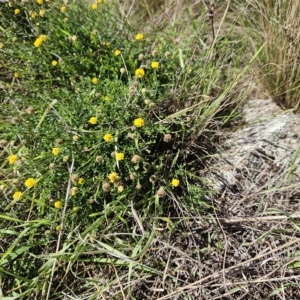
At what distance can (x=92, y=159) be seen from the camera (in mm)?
1490

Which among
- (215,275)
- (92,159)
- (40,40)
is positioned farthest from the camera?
(40,40)

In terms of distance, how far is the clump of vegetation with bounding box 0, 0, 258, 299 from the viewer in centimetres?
145

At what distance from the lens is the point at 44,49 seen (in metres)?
1.79

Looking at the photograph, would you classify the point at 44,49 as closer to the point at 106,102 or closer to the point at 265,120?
the point at 106,102

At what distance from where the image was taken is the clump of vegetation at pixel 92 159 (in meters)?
1.45

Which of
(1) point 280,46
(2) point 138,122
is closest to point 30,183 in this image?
(2) point 138,122

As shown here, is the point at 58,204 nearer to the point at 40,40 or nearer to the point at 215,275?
the point at 215,275

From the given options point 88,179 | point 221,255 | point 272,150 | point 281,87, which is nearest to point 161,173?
point 88,179

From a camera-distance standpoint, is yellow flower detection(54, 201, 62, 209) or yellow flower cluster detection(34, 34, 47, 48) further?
yellow flower cluster detection(34, 34, 47, 48)

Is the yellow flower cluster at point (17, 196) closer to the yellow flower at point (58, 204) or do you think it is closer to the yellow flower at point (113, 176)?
the yellow flower at point (58, 204)

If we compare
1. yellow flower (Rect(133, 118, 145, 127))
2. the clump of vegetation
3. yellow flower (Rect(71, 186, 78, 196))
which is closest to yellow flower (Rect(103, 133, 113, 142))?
the clump of vegetation

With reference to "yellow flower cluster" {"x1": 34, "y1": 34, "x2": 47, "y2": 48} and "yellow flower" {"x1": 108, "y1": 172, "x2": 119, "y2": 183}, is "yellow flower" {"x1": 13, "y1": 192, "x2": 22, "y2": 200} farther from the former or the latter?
"yellow flower cluster" {"x1": 34, "y1": 34, "x2": 47, "y2": 48}

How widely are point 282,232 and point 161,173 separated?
1.80 ft

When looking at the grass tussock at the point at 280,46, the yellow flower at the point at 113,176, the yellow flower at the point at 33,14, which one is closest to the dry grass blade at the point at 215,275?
the yellow flower at the point at 113,176
